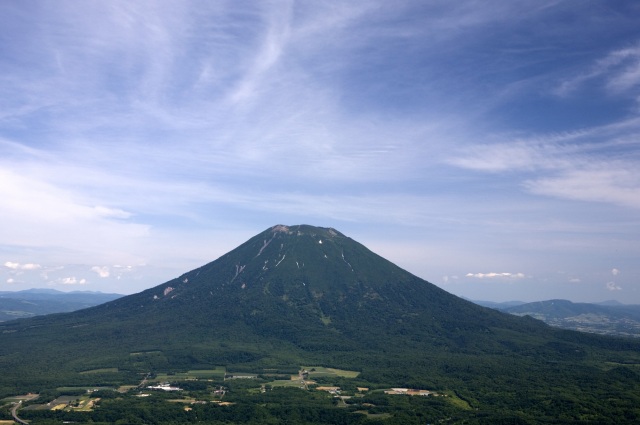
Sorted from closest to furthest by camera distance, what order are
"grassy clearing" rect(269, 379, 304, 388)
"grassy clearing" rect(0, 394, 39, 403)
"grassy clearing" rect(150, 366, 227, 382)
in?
"grassy clearing" rect(0, 394, 39, 403), "grassy clearing" rect(269, 379, 304, 388), "grassy clearing" rect(150, 366, 227, 382)

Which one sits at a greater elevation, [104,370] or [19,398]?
[104,370]

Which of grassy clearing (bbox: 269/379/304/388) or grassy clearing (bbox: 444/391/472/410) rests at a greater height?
grassy clearing (bbox: 269/379/304/388)

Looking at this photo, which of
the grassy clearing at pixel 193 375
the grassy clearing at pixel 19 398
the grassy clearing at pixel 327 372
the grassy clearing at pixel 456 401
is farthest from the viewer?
the grassy clearing at pixel 327 372

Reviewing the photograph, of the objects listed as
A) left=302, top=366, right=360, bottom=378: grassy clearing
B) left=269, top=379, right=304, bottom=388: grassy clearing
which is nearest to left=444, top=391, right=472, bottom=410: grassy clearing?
left=302, top=366, right=360, bottom=378: grassy clearing

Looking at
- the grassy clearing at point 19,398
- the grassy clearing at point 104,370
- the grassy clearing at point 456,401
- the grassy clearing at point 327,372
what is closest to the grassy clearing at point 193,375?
the grassy clearing at point 104,370

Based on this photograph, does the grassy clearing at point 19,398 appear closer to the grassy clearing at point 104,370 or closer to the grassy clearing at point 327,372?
the grassy clearing at point 104,370

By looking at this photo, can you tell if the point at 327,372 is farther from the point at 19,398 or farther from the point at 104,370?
the point at 19,398

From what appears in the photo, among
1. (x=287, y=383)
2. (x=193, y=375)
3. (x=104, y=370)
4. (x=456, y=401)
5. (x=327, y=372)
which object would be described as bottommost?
(x=456, y=401)

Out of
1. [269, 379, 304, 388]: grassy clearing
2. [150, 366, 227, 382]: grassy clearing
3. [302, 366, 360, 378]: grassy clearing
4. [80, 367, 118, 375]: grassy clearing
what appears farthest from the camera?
[80, 367, 118, 375]: grassy clearing

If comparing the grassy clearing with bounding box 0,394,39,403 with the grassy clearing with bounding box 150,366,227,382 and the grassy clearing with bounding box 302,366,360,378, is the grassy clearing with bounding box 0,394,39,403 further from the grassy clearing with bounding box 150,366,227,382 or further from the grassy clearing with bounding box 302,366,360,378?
the grassy clearing with bounding box 302,366,360,378

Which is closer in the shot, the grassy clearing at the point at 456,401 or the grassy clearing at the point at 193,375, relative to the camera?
the grassy clearing at the point at 456,401

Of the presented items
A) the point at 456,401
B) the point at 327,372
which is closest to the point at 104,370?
the point at 327,372

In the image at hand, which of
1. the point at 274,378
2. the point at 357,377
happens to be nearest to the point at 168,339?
the point at 274,378
